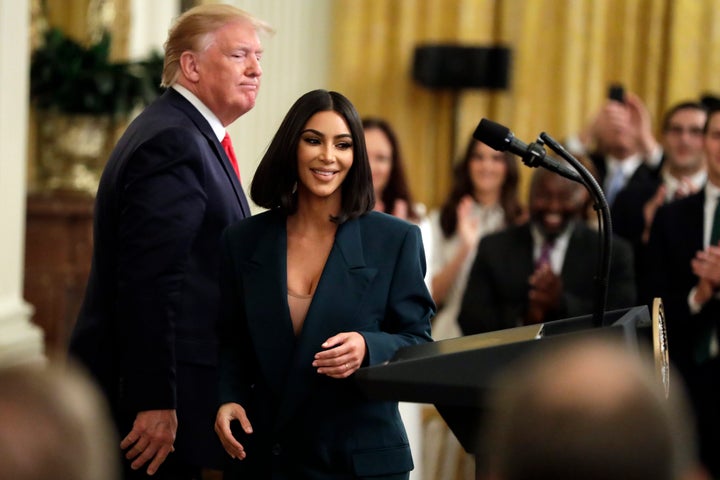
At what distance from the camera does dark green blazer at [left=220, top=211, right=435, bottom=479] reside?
2529 millimetres

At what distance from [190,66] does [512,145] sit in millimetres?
950

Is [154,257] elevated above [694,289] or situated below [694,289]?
above

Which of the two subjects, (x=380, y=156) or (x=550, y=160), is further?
(x=380, y=156)

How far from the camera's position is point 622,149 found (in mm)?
6477

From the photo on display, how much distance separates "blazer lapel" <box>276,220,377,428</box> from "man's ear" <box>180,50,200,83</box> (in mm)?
775

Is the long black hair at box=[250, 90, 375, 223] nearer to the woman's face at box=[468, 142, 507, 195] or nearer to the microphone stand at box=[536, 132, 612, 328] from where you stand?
the microphone stand at box=[536, 132, 612, 328]

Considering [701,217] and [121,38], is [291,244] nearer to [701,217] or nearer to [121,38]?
[701,217]

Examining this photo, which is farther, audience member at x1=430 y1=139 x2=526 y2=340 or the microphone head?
audience member at x1=430 y1=139 x2=526 y2=340

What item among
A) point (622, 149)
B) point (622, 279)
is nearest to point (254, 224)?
point (622, 279)

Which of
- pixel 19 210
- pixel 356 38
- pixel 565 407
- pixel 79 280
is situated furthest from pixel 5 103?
pixel 356 38

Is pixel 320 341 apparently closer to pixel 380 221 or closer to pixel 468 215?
pixel 380 221

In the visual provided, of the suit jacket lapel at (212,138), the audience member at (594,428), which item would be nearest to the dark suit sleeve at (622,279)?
the suit jacket lapel at (212,138)

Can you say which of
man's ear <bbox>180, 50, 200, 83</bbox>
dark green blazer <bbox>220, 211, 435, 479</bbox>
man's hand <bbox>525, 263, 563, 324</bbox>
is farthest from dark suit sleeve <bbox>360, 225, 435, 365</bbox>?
man's hand <bbox>525, 263, 563, 324</bbox>

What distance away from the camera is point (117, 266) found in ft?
9.73
